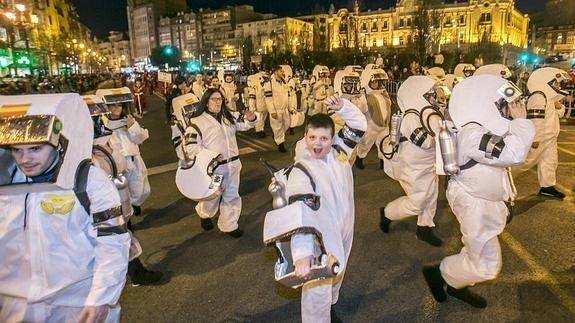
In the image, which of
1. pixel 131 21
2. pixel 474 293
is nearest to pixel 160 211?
pixel 474 293

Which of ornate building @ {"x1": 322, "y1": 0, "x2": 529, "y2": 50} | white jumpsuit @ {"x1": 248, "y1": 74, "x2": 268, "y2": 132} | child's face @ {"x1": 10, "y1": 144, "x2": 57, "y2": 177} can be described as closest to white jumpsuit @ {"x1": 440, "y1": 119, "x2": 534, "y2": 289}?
child's face @ {"x1": 10, "y1": 144, "x2": 57, "y2": 177}

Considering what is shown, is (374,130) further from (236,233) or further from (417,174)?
(236,233)

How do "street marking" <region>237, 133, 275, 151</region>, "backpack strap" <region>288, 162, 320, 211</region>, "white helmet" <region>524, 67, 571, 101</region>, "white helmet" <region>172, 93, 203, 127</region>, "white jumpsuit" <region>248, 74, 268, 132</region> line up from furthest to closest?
1. "white jumpsuit" <region>248, 74, 268, 132</region>
2. "street marking" <region>237, 133, 275, 151</region>
3. "white helmet" <region>524, 67, 571, 101</region>
4. "white helmet" <region>172, 93, 203, 127</region>
5. "backpack strap" <region>288, 162, 320, 211</region>

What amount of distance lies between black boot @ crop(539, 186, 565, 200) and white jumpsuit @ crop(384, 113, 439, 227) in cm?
275

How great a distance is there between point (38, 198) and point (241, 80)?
42.4 metres

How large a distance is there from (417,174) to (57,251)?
13.4 feet

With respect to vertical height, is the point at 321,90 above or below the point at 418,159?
above

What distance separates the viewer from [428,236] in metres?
5.37

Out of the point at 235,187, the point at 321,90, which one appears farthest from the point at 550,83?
the point at 321,90

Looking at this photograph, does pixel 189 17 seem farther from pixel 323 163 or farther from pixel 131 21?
pixel 323 163

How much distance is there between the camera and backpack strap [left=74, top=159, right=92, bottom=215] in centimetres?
232

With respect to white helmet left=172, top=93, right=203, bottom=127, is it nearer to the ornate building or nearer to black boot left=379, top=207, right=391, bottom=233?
black boot left=379, top=207, right=391, bottom=233

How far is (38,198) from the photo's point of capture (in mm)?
2301

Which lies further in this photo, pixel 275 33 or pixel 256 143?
pixel 275 33
